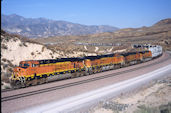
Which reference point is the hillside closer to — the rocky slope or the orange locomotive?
the rocky slope

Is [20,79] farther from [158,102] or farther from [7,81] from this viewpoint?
[158,102]

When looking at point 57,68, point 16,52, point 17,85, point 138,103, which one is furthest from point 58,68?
point 138,103

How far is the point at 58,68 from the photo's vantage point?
21.7 m

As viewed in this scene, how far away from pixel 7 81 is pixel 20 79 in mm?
3568

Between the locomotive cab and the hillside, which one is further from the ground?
the hillside

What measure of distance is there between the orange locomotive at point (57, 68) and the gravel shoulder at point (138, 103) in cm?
873

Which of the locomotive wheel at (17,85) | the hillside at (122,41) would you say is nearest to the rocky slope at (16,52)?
the locomotive wheel at (17,85)

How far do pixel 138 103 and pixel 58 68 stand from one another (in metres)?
11.6

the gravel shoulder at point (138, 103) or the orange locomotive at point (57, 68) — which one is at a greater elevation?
the orange locomotive at point (57, 68)

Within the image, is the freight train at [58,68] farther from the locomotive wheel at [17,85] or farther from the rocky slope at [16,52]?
the rocky slope at [16,52]

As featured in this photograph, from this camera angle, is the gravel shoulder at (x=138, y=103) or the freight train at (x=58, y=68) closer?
the gravel shoulder at (x=138, y=103)

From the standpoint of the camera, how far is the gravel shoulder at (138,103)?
11.0m

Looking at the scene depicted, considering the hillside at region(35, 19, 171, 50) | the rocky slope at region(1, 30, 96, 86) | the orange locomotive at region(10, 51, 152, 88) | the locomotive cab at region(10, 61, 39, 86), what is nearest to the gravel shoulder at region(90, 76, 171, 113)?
the orange locomotive at region(10, 51, 152, 88)

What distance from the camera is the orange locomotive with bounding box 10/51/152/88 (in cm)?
1808
